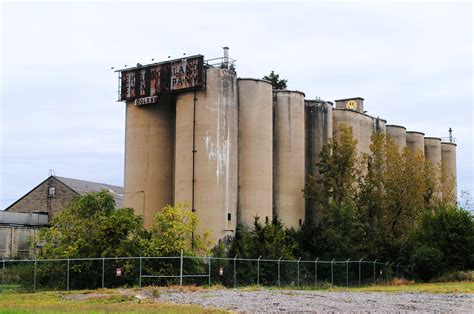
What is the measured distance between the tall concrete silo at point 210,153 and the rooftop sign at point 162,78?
2.91 feet

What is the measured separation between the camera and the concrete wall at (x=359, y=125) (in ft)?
268

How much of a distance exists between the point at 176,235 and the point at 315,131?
26.7 m

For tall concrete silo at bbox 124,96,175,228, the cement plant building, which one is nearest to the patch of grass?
the cement plant building

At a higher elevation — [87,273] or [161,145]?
[161,145]

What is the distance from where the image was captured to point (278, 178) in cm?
7100

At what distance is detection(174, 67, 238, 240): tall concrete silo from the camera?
61.4m

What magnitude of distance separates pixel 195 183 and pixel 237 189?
15.1 feet

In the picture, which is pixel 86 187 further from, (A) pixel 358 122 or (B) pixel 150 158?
(A) pixel 358 122

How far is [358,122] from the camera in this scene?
83562 millimetres

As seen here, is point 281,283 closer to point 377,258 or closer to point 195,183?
point 195,183

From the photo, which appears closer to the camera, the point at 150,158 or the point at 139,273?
the point at 139,273

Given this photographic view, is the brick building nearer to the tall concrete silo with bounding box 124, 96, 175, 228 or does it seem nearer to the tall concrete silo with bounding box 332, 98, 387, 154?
the tall concrete silo with bounding box 124, 96, 175, 228

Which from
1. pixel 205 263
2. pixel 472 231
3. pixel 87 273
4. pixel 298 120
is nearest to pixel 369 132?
pixel 298 120

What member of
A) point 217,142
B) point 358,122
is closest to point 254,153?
point 217,142
